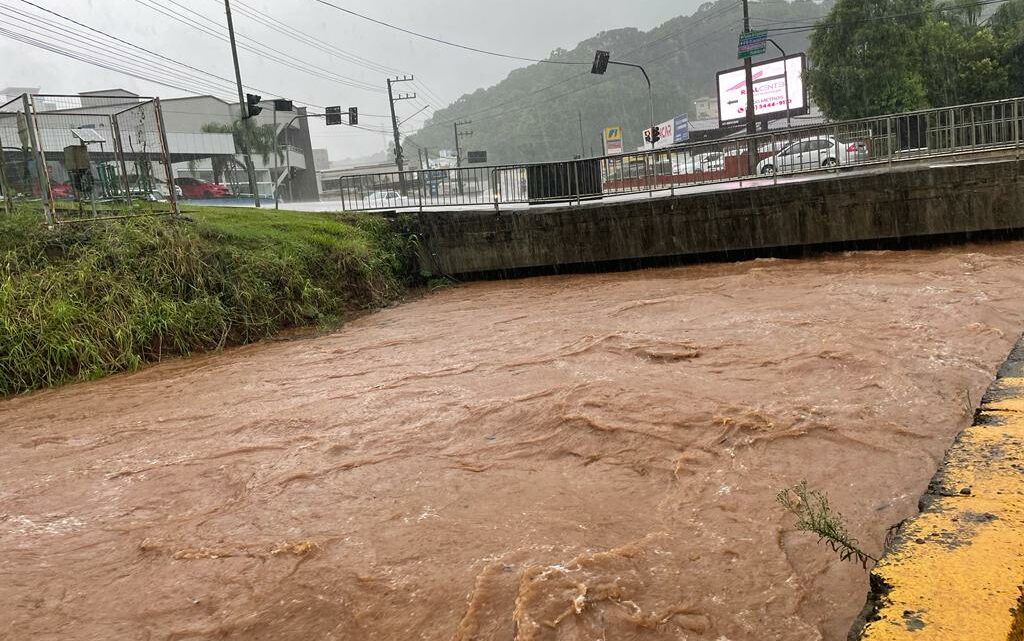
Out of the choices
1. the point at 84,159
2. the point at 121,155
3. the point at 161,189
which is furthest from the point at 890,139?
the point at 84,159

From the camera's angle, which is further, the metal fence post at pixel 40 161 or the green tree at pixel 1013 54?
the green tree at pixel 1013 54

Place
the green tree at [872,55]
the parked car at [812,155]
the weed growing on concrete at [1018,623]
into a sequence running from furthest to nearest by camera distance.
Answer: the green tree at [872,55] → the parked car at [812,155] → the weed growing on concrete at [1018,623]

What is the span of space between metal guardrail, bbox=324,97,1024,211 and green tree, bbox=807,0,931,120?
22.0m

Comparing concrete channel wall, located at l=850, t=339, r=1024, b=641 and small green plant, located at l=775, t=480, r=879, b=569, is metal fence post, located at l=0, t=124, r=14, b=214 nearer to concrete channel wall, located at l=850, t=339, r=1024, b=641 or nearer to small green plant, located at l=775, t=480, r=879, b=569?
small green plant, located at l=775, t=480, r=879, b=569

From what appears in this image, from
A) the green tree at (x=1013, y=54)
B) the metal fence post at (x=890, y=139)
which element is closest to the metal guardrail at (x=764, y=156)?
the metal fence post at (x=890, y=139)

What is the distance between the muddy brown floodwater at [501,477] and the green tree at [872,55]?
28.3 m

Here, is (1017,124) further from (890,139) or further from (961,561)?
(961,561)

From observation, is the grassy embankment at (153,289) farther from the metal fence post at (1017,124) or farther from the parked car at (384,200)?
the metal fence post at (1017,124)

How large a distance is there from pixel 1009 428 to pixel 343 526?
3231mm

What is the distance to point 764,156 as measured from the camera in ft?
46.0

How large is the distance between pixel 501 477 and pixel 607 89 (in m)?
132

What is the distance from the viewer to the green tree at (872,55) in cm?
3297

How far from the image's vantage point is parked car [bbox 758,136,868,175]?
1381 centimetres

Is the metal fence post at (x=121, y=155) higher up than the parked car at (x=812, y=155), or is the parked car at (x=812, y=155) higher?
the metal fence post at (x=121, y=155)
